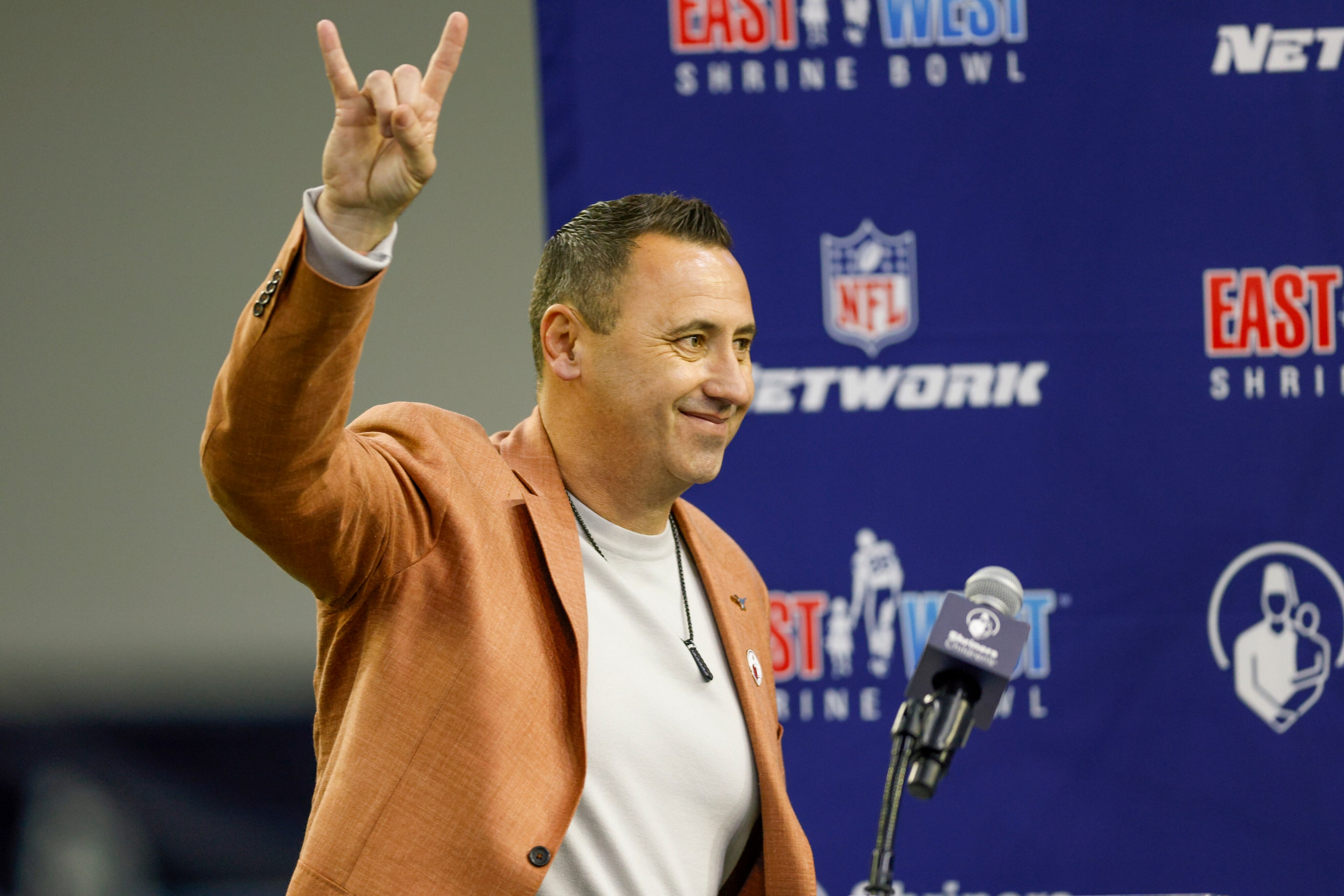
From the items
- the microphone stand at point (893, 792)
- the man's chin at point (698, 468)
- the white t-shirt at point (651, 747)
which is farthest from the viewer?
the man's chin at point (698, 468)

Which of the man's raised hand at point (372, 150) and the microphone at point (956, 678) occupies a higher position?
the man's raised hand at point (372, 150)

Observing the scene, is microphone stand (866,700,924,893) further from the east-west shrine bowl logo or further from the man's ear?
the east-west shrine bowl logo

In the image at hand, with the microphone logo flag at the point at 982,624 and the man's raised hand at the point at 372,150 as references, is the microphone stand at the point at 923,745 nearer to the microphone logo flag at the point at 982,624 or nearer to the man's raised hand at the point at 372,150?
the microphone logo flag at the point at 982,624

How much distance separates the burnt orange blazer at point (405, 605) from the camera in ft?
4.32

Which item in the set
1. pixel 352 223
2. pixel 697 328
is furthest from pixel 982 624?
pixel 352 223

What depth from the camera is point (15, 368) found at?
4.27 meters

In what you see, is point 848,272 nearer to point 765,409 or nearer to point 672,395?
point 765,409

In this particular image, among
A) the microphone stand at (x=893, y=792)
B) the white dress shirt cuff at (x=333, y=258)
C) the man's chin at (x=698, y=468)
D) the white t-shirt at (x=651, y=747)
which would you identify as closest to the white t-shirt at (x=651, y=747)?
the white t-shirt at (x=651, y=747)

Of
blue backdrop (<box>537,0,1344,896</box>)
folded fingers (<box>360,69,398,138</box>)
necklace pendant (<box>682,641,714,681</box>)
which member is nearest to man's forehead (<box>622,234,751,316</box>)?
necklace pendant (<box>682,641,714,681</box>)

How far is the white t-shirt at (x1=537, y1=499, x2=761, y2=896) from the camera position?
5.36 ft

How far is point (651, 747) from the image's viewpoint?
66.8 inches

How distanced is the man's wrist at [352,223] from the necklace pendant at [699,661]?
0.75m

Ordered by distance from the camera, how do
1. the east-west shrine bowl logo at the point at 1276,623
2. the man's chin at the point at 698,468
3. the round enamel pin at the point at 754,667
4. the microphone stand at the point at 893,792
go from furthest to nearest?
the east-west shrine bowl logo at the point at 1276,623, the round enamel pin at the point at 754,667, the man's chin at the point at 698,468, the microphone stand at the point at 893,792

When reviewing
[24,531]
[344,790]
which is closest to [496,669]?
[344,790]
